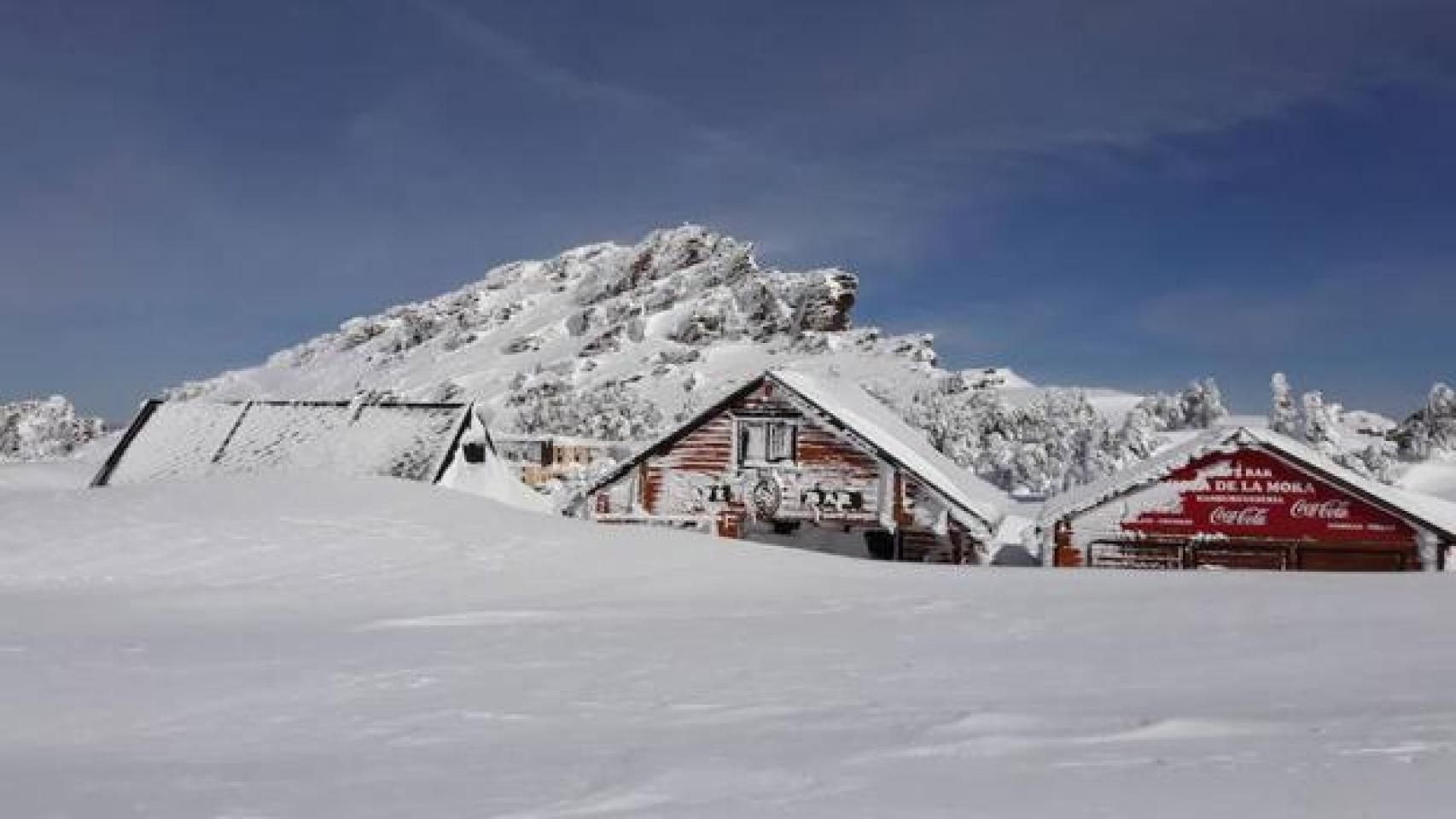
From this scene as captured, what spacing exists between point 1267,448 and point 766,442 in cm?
1104

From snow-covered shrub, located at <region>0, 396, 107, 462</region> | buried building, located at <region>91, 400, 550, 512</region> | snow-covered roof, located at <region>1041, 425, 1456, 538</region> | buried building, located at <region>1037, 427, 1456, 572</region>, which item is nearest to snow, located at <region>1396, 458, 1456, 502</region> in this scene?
snow-covered roof, located at <region>1041, 425, 1456, 538</region>

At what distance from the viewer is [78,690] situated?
7066 mm

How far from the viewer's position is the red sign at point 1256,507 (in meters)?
23.0

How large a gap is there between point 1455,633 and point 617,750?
619cm

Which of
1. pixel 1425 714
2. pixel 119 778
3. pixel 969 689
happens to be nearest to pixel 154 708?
pixel 119 778

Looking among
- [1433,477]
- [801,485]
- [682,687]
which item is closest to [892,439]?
[801,485]

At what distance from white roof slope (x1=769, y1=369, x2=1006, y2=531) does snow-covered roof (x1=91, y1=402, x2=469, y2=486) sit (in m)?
10.1

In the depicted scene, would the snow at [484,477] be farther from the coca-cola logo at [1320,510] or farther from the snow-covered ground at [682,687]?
the coca-cola logo at [1320,510]

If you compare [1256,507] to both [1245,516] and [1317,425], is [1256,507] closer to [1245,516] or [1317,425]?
[1245,516]

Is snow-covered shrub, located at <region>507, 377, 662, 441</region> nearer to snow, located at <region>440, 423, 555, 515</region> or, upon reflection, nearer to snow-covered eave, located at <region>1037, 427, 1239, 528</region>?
snow, located at <region>440, 423, 555, 515</region>

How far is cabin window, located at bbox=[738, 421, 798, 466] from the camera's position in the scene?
27.5 m

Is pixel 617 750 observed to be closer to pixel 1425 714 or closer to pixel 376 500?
pixel 1425 714

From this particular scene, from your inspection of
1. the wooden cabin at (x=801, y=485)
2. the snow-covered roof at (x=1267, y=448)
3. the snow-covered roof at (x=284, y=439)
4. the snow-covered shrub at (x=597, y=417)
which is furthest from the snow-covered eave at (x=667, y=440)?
the snow-covered shrub at (x=597, y=417)

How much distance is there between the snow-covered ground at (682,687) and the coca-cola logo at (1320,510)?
35.0 feet
